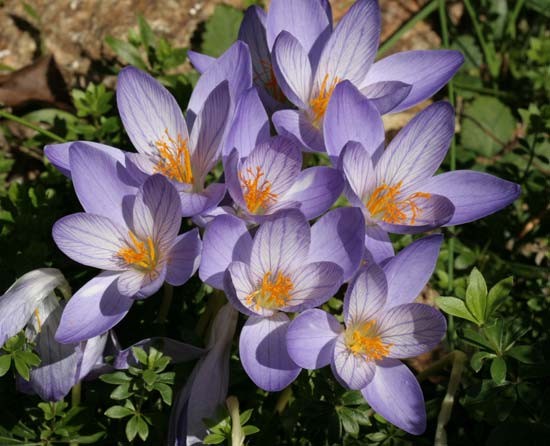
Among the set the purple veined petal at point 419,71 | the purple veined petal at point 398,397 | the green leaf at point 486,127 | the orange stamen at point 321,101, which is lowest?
the green leaf at point 486,127

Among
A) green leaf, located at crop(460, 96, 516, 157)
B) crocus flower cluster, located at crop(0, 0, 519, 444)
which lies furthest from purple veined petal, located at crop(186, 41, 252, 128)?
green leaf, located at crop(460, 96, 516, 157)

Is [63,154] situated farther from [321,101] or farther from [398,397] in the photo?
[398,397]

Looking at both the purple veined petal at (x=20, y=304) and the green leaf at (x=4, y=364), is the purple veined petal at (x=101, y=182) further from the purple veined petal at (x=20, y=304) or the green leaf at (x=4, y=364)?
the green leaf at (x=4, y=364)

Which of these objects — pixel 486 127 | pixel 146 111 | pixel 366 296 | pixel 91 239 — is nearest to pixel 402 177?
pixel 366 296

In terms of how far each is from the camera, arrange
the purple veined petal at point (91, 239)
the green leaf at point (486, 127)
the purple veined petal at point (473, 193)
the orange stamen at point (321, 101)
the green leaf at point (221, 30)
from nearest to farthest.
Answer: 1. the purple veined petal at point (91, 239)
2. the purple veined petal at point (473, 193)
3. the orange stamen at point (321, 101)
4. the green leaf at point (221, 30)
5. the green leaf at point (486, 127)

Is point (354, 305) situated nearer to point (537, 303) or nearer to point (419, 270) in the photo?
point (419, 270)

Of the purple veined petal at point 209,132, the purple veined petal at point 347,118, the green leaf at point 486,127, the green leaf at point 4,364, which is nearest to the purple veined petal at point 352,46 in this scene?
the purple veined petal at point 347,118
